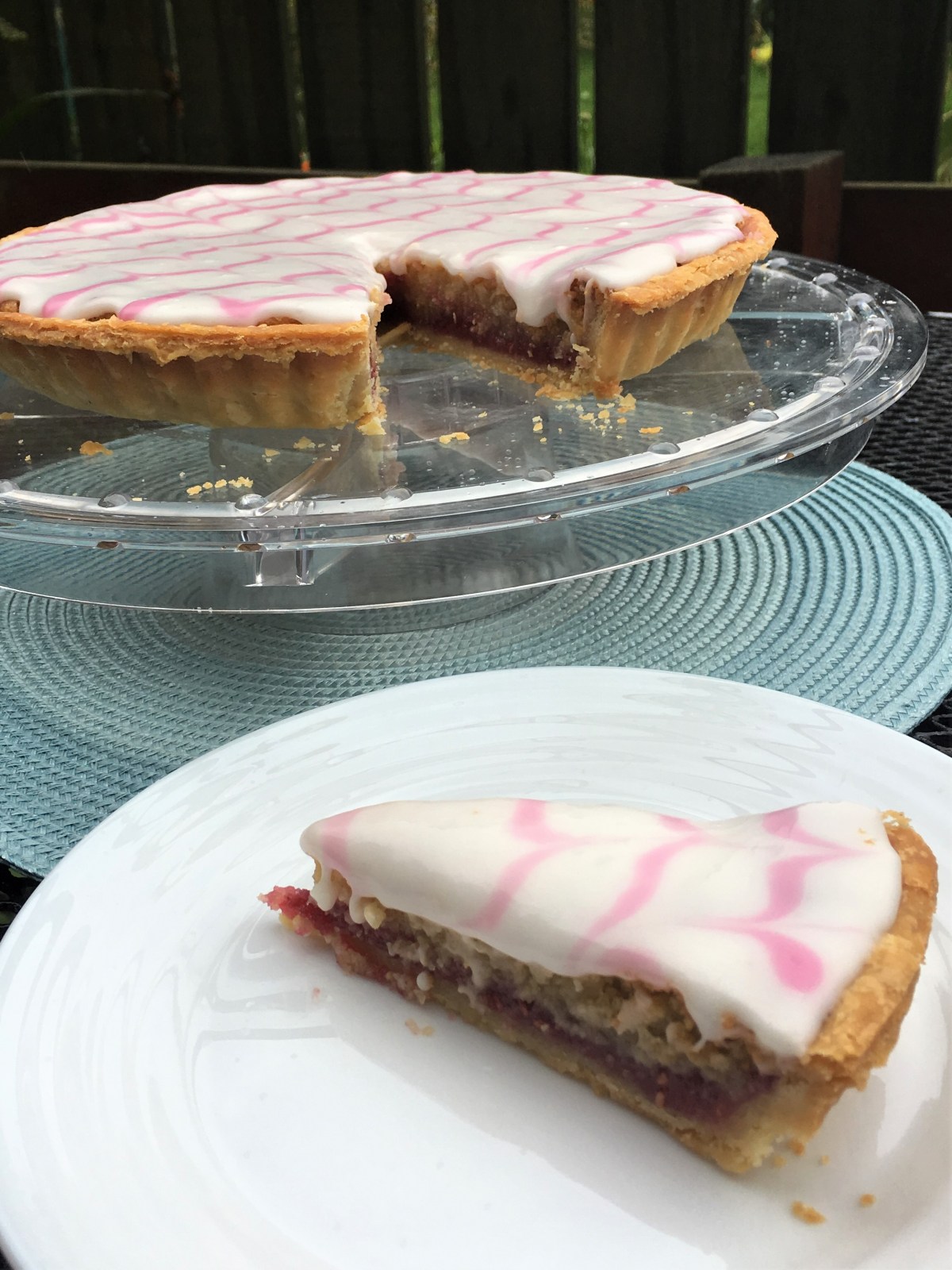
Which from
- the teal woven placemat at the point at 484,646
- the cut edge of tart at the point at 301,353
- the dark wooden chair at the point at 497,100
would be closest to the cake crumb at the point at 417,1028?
the teal woven placemat at the point at 484,646

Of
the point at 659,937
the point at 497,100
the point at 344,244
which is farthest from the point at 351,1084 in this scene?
the point at 497,100

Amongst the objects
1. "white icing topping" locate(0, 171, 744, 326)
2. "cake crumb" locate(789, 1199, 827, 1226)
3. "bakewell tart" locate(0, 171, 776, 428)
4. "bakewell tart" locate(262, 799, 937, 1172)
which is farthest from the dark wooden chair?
"cake crumb" locate(789, 1199, 827, 1226)

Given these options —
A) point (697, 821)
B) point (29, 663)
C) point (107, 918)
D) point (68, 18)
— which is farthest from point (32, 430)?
point (68, 18)

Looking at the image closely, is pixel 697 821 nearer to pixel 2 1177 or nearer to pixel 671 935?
pixel 671 935

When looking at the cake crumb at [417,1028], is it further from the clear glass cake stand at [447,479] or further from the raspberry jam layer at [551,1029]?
the clear glass cake stand at [447,479]

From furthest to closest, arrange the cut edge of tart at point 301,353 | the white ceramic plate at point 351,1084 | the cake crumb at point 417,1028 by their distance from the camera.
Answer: the cut edge of tart at point 301,353
the cake crumb at point 417,1028
the white ceramic plate at point 351,1084

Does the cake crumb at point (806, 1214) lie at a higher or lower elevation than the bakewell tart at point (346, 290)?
lower
